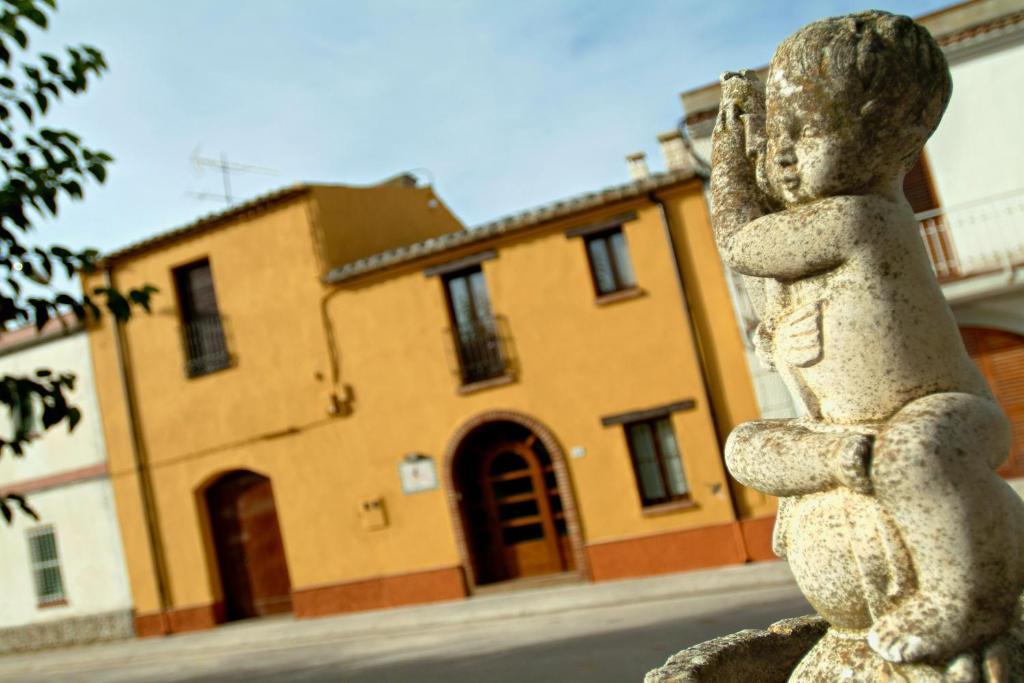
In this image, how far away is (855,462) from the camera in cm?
217

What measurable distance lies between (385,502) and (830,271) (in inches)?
542

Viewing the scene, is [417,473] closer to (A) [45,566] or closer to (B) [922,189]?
(A) [45,566]

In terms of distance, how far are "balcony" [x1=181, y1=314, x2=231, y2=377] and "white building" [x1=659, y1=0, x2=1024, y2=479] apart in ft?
32.2

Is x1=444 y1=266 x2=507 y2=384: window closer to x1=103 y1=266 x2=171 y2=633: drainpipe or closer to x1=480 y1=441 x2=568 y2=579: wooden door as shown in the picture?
x1=480 y1=441 x2=568 y2=579: wooden door

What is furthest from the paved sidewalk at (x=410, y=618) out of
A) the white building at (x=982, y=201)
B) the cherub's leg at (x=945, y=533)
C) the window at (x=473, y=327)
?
the cherub's leg at (x=945, y=533)

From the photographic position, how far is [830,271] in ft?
7.83

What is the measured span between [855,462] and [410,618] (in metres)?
12.7

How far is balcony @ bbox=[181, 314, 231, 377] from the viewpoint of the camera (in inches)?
682

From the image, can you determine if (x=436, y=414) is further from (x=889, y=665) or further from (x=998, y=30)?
(x=889, y=665)

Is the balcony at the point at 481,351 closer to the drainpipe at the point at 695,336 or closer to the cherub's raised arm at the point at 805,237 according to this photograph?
the drainpipe at the point at 695,336

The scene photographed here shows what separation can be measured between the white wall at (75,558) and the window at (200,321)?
124 inches

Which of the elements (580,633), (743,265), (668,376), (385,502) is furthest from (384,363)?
(743,265)

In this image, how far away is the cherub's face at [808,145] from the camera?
2.36m

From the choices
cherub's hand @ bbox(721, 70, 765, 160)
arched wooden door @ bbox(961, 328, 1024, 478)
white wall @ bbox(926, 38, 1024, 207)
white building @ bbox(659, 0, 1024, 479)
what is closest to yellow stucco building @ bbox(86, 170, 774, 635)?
white building @ bbox(659, 0, 1024, 479)
